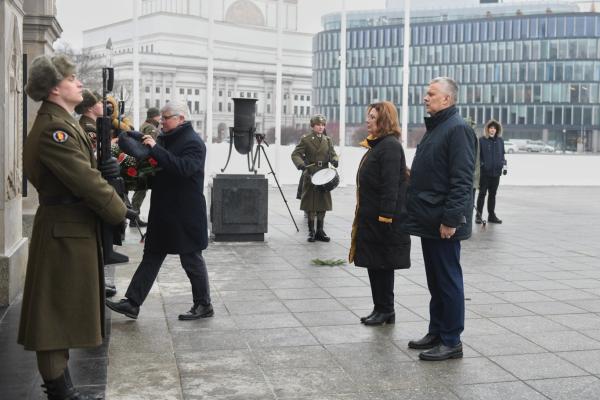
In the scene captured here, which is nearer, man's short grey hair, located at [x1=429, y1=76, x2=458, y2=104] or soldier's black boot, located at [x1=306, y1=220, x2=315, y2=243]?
man's short grey hair, located at [x1=429, y1=76, x2=458, y2=104]

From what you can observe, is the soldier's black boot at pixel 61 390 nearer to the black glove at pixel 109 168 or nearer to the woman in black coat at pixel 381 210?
the black glove at pixel 109 168

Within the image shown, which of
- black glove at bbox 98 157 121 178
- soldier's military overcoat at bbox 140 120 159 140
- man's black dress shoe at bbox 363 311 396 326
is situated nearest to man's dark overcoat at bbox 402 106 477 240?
man's black dress shoe at bbox 363 311 396 326

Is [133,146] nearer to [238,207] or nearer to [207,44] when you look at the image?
[238,207]

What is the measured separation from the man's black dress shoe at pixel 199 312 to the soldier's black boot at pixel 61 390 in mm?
2412

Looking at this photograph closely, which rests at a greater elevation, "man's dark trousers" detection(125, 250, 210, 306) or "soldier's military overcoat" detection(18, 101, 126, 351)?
"soldier's military overcoat" detection(18, 101, 126, 351)

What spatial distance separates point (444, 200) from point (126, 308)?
8.97 ft

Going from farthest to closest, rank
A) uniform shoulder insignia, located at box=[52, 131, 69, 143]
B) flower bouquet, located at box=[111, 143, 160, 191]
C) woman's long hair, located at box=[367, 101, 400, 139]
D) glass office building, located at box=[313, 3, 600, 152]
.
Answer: glass office building, located at box=[313, 3, 600, 152]
woman's long hair, located at box=[367, 101, 400, 139]
flower bouquet, located at box=[111, 143, 160, 191]
uniform shoulder insignia, located at box=[52, 131, 69, 143]

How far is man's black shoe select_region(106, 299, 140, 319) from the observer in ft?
22.9

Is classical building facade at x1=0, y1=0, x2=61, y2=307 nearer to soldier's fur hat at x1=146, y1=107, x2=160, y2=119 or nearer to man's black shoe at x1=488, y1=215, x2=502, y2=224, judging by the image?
soldier's fur hat at x1=146, y1=107, x2=160, y2=119

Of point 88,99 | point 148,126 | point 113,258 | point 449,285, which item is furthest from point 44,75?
point 148,126

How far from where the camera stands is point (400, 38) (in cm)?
10462

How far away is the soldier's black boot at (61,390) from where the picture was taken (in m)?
4.68

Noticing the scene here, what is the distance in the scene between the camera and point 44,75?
4.58 meters

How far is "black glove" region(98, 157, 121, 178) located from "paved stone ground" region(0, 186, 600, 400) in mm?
1296
